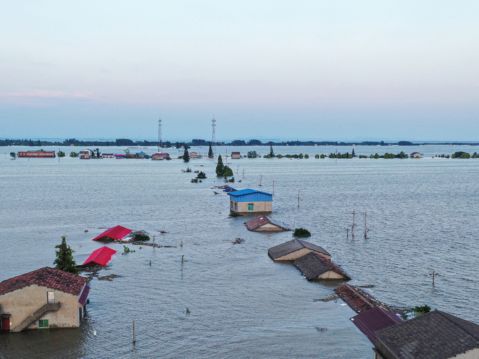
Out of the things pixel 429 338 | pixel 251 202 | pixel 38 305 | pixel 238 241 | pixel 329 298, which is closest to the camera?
pixel 429 338

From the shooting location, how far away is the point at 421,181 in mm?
135875

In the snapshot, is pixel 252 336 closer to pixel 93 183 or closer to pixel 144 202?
pixel 144 202

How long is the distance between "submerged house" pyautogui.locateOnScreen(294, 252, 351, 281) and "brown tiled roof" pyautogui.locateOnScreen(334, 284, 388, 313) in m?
2.29

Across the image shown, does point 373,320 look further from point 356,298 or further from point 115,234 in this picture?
point 115,234

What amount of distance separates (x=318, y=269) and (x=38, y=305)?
20.6 m

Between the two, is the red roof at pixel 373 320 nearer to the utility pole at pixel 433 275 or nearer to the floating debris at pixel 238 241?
the utility pole at pixel 433 275

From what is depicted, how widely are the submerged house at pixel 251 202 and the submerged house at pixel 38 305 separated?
144 feet

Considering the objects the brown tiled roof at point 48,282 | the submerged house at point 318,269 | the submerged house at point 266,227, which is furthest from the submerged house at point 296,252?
the brown tiled roof at point 48,282

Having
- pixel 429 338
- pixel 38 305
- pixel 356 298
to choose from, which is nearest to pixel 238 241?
pixel 356 298

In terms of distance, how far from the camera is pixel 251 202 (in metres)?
75.6

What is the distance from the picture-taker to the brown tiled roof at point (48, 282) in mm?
31312

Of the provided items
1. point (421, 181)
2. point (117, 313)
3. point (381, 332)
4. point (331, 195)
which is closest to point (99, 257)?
point (117, 313)

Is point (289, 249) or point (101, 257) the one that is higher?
point (289, 249)

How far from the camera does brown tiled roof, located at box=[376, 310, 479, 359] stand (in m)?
21.7
